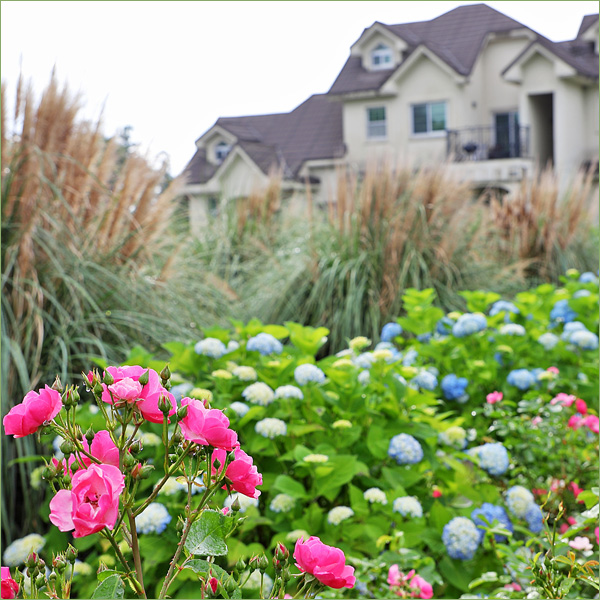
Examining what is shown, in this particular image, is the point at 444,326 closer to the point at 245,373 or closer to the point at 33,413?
the point at 245,373

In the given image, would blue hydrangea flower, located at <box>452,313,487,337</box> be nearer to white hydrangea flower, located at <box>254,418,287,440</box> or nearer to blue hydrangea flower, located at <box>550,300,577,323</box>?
blue hydrangea flower, located at <box>550,300,577,323</box>

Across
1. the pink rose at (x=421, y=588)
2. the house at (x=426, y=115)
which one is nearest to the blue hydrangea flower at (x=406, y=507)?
the pink rose at (x=421, y=588)

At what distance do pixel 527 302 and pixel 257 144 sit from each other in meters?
2.63

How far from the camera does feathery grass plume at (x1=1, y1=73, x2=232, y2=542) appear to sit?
7.06 feet

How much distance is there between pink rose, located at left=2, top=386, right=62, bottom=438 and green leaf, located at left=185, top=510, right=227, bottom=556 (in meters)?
0.15

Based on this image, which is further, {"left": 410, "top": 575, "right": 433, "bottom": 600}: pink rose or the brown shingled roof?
the brown shingled roof

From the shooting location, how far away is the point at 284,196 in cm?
588

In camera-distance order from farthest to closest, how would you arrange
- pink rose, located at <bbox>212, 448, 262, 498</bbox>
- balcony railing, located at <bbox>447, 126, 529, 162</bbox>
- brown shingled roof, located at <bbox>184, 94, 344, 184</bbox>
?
balcony railing, located at <bbox>447, 126, 529, 162</bbox>, brown shingled roof, located at <bbox>184, 94, 344, 184</bbox>, pink rose, located at <bbox>212, 448, 262, 498</bbox>

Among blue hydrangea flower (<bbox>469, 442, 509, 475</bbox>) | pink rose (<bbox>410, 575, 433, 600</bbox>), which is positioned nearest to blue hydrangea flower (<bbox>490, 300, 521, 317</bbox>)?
blue hydrangea flower (<bbox>469, 442, 509, 475</bbox>)

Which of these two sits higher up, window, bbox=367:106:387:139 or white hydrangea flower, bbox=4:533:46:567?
window, bbox=367:106:387:139

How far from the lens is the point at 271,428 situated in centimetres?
154

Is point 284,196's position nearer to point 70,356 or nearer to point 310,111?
point 310,111

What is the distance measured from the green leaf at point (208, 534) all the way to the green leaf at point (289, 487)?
0.86 m

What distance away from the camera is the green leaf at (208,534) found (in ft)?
1.86
